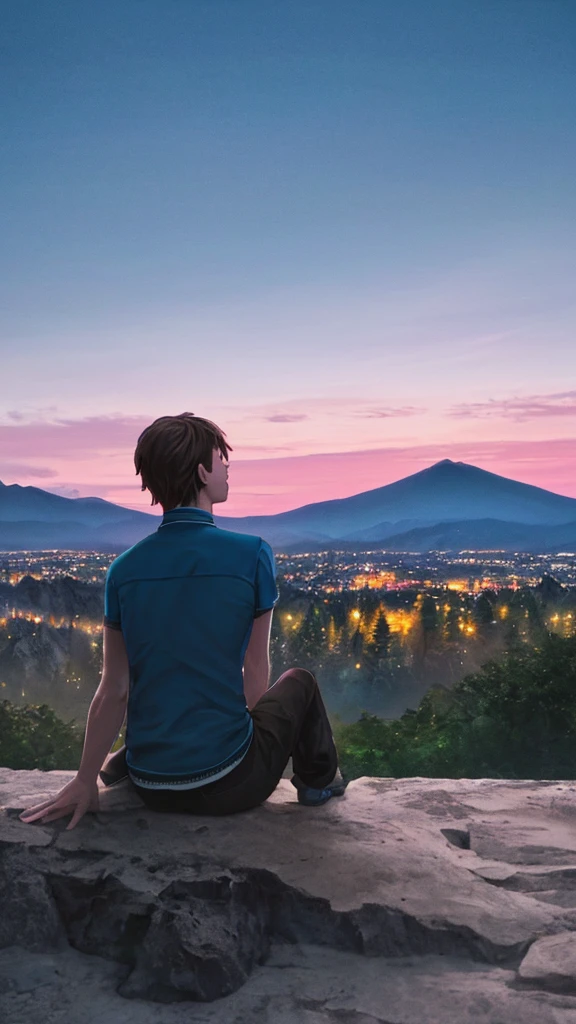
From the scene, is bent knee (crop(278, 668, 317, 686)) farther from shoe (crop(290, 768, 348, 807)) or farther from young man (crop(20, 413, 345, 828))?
shoe (crop(290, 768, 348, 807))

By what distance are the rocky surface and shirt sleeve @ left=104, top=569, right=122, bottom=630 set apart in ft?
3.06

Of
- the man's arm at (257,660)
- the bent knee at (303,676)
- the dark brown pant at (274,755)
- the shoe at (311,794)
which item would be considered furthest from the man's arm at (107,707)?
the shoe at (311,794)

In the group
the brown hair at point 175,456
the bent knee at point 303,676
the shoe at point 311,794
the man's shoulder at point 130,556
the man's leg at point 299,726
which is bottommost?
the shoe at point 311,794

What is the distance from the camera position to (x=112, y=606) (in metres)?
3.89

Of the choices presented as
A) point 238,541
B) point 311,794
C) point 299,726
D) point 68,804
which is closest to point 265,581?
point 238,541

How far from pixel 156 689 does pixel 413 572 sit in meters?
35.4

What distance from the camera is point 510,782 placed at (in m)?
5.47

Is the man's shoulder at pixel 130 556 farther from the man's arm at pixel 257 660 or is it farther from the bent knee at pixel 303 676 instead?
the bent knee at pixel 303 676

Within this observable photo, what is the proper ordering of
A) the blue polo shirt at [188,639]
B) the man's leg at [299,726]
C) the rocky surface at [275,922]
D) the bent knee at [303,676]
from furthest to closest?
the bent knee at [303,676], the man's leg at [299,726], the blue polo shirt at [188,639], the rocky surface at [275,922]

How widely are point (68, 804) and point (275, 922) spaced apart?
1160 millimetres

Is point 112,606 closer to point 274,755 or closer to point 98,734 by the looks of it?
point 98,734

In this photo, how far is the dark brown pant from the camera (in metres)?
3.89

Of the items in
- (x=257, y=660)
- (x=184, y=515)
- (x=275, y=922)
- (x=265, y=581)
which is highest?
(x=184, y=515)

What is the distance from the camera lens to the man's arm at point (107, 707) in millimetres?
3857
